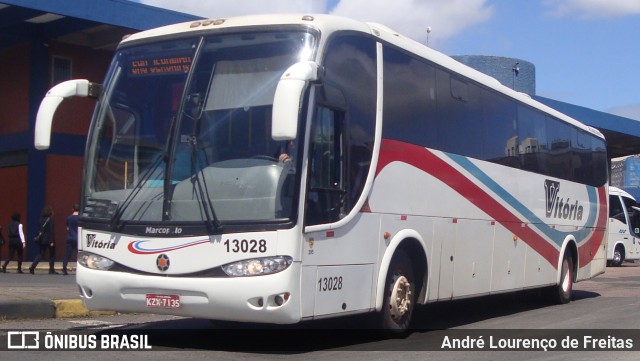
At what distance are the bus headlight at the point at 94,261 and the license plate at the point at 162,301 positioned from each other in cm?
60

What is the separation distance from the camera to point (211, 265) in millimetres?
8109

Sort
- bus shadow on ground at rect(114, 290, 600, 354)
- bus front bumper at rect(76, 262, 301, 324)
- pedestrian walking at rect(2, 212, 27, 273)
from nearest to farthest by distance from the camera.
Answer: bus front bumper at rect(76, 262, 301, 324) → bus shadow on ground at rect(114, 290, 600, 354) → pedestrian walking at rect(2, 212, 27, 273)

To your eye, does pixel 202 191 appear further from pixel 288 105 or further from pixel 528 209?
pixel 528 209

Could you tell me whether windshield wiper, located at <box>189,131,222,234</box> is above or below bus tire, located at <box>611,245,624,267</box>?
above

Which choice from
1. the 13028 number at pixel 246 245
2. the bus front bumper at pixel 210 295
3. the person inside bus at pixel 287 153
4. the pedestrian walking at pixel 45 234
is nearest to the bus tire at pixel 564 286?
the bus front bumper at pixel 210 295

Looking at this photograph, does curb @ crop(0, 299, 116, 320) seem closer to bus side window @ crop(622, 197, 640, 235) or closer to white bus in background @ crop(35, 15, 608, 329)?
white bus in background @ crop(35, 15, 608, 329)

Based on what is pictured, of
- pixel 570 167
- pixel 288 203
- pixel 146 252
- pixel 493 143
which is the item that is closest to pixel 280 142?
pixel 288 203

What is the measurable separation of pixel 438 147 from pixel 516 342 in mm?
2735

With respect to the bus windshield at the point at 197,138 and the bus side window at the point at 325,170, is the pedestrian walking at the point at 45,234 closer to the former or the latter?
the bus windshield at the point at 197,138

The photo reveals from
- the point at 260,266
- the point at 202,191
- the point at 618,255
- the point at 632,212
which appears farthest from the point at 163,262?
the point at 632,212

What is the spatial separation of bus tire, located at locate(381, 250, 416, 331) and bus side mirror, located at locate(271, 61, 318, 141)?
2819mm

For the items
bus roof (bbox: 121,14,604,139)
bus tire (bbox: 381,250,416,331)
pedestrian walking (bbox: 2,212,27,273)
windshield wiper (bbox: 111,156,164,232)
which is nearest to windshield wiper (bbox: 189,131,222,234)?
windshield wiper (bbox: 111,156,164,232)

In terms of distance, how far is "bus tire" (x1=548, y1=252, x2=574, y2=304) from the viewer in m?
15.8

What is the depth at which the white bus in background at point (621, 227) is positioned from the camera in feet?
107
